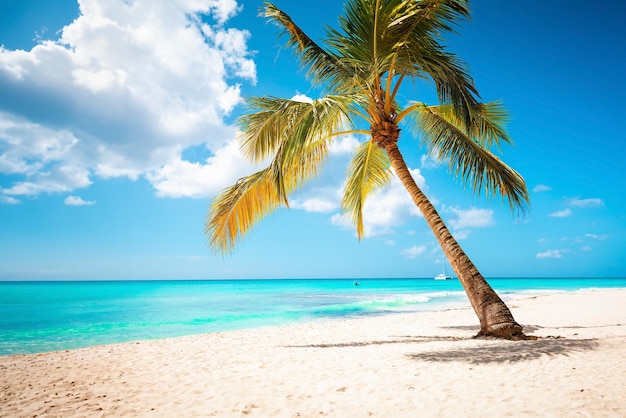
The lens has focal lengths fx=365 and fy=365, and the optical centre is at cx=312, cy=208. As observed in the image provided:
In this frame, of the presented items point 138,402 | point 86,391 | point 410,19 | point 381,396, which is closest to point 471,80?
point 410,19

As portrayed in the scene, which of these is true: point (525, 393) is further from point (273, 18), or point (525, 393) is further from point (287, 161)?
point (273, 18)

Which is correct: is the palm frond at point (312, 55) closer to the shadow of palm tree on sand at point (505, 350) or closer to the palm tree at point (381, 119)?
the palm tree at point (381, 119)

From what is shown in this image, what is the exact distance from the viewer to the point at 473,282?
6.98 m

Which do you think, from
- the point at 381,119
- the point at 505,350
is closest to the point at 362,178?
the point at 381,119

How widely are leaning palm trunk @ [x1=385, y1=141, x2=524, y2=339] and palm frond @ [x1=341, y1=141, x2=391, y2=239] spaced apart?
1.87 metres

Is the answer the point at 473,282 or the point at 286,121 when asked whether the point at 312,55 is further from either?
the point at 473,282

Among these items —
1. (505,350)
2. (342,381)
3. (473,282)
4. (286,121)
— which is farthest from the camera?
(473,282)

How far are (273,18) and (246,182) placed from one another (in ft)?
11.5

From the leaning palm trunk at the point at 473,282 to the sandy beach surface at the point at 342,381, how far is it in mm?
417

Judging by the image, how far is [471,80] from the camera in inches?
298

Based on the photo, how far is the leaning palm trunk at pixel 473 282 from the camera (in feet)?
22.2

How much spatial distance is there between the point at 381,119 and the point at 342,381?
5.28 m

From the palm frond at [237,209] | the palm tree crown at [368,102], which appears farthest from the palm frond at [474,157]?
the palm frond at [237,209]

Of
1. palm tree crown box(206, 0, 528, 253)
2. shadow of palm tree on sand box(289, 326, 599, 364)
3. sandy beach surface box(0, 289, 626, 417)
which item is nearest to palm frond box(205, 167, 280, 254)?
palm tree crown box(206, 0, 528, 253)
